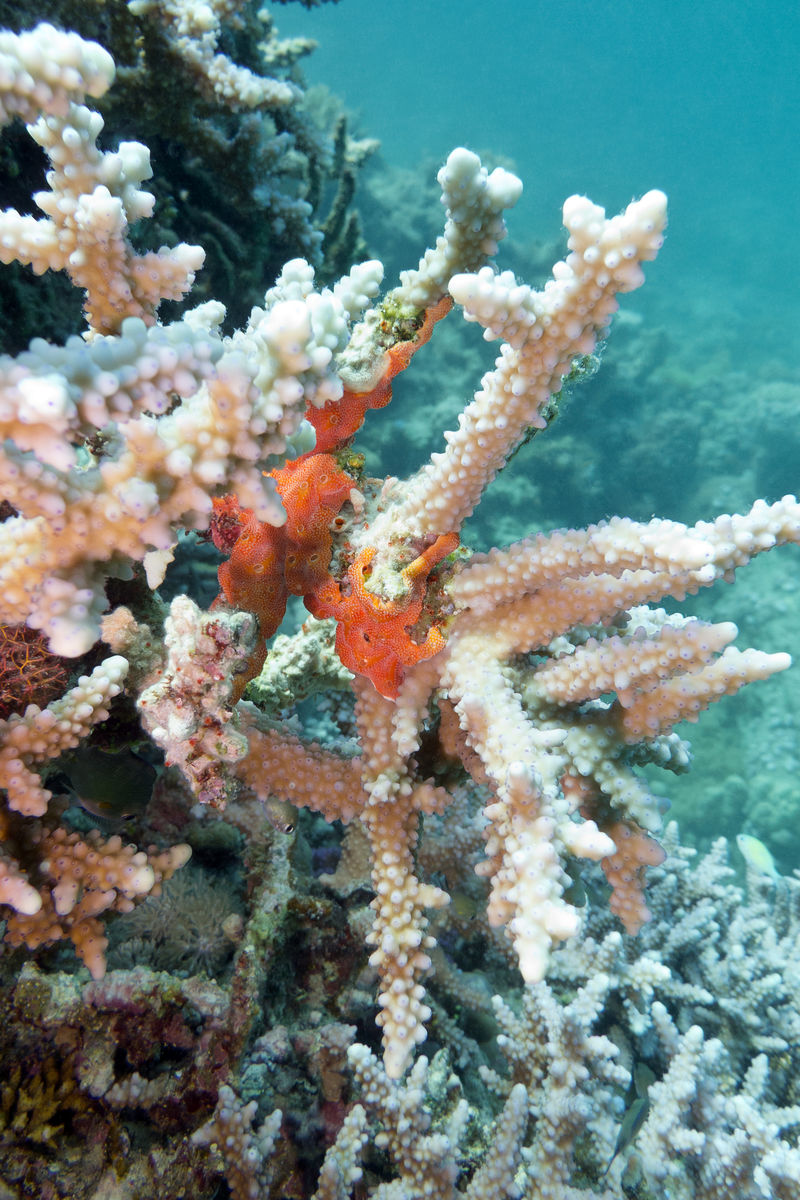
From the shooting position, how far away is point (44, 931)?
1.73m

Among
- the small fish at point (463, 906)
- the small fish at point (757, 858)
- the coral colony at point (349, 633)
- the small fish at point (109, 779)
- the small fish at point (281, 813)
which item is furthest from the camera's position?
the small fish at point (757, 858)

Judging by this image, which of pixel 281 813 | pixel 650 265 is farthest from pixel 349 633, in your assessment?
pixel 650 265

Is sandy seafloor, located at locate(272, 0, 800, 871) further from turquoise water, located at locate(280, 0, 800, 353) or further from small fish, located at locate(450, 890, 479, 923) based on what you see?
small fish, located at locate(450, 890, 479, 923)

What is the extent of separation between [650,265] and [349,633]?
3786 cm

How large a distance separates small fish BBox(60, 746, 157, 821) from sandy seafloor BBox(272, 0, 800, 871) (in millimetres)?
9012

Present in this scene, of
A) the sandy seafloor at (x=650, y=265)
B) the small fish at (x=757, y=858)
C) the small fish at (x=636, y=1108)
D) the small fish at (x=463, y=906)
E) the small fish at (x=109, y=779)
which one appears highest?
the sandy seafloor at (x=650, y=265)

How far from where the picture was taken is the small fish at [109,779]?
6.72 ft

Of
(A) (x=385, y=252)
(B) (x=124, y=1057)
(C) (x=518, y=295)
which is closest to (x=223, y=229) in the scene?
(C) (x=518, y=295)

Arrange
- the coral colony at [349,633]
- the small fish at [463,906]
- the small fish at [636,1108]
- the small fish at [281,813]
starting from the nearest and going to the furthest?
the coral colony at [349,633] < the small fish at [281,813] < the small fish at [636,1108] < the small fish at [463,906]

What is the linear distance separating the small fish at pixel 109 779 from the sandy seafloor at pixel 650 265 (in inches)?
355

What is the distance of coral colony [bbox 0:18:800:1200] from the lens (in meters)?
1.31

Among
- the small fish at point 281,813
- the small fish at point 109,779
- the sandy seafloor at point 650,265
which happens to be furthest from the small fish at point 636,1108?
the sandy seafloor at point 650,265

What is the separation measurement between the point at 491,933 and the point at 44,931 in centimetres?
217

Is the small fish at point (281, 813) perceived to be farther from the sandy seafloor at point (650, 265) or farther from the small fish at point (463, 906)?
the sandy seafloor at point (650, 265)
